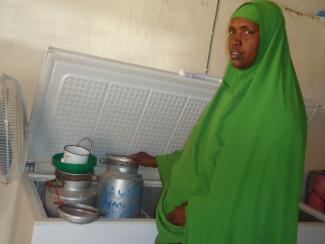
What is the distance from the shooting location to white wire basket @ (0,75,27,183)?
1.15m

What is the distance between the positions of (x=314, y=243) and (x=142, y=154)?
0.87 meters

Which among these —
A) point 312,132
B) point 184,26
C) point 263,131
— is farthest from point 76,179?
point 312,132

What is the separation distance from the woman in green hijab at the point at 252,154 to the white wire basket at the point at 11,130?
562 mm

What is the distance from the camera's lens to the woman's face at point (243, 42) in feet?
3.51

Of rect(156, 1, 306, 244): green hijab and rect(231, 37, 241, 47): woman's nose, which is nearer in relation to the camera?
rect(156, 1, 306, 244): green hijab

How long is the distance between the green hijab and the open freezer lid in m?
0.44

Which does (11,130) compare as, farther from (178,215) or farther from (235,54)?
(235,54)

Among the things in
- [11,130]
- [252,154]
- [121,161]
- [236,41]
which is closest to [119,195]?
[121,161]

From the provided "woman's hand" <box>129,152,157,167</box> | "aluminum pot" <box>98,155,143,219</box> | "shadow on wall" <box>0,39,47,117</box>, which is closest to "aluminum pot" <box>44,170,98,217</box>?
"aluminum pot" <box>98,155,143,219</box>

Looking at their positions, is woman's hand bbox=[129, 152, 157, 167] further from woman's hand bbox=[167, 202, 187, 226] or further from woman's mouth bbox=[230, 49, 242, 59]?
woman's mouth bbox=[230, 49, 242, 59]

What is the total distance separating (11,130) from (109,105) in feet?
1.40

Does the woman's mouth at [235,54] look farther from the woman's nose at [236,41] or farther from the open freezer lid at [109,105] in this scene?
the open freezer lid at [109,105]

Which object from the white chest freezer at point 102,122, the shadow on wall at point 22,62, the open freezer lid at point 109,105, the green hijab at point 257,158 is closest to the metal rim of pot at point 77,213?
the white chest freezer at point 102,122

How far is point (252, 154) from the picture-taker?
0.98 meters
